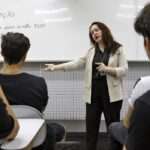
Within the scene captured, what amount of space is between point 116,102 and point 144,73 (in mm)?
940

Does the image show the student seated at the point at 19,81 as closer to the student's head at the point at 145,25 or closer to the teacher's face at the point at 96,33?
the student's head at the point at 145,25

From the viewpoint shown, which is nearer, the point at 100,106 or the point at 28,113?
the point at 28,113

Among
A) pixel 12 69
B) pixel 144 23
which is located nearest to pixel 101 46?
pixel 12 69

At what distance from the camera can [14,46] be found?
75.1 inches

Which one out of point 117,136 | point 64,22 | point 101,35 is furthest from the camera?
point 64,22

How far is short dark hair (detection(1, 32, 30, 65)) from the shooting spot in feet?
6.24

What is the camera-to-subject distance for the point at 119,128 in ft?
5.55

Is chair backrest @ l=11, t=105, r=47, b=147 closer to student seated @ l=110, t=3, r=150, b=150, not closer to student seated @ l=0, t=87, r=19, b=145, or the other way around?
student seated @ l=0, t=87, r=19, b=145

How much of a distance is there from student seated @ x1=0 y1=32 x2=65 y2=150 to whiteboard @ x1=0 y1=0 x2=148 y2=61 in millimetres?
1852

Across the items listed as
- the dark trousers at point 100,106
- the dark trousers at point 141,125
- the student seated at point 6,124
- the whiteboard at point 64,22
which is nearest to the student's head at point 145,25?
the dark trousers at point 141,125

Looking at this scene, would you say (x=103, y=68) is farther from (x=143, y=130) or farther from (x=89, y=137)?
(x=143, y=130)

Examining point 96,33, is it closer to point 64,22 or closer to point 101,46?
point 101,46

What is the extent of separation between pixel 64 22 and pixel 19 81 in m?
1.98

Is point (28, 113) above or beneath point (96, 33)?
beneath
